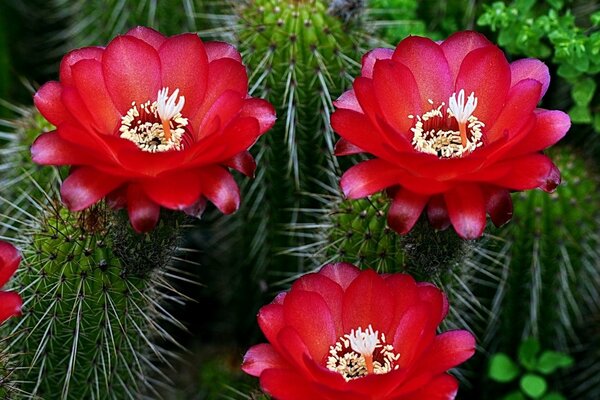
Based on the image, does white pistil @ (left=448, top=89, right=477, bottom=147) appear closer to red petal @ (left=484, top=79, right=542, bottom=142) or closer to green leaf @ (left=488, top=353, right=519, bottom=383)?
red petal @ (left=484, top=79, right=542, bottom=142)

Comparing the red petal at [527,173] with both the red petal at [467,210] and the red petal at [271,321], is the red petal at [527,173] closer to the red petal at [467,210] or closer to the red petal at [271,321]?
the red petal at [467,210]

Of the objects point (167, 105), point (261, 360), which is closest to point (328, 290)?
point (261, 360)

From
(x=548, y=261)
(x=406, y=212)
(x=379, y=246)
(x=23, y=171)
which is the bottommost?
(x=548, y=261)

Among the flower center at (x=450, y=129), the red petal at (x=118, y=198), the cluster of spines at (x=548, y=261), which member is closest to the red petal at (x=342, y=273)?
the flower center at (x=450, y=129)

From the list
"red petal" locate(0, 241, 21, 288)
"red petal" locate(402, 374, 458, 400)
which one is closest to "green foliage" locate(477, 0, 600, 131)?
"red petal" locate(402, 374, 458, 400)

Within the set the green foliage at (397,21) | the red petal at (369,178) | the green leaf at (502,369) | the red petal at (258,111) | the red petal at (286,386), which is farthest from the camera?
the green foliage at (397,21)

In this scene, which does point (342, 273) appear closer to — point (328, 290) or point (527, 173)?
point (328, 290)
